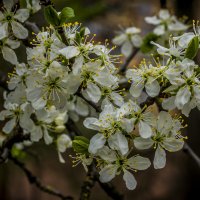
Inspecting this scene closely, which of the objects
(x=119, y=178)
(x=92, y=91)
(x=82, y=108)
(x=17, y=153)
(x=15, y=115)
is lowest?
(x=119, y=178)

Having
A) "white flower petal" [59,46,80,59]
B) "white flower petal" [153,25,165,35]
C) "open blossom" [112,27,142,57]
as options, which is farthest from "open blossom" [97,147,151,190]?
"open blossom" [112,27,142,57]

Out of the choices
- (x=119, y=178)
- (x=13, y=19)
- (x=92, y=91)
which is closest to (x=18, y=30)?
(x=13, y=19)

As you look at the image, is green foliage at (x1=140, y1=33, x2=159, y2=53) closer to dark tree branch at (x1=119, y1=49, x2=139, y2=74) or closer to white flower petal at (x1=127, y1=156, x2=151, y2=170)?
dark tree branch at (x1=119, y1=49, x2=139, y2=74)

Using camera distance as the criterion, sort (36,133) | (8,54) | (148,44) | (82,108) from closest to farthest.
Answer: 1. (8,54)
2. (36,133)
3. (82,108)
4. (148,44)

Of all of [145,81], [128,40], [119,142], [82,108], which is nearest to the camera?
[119,142]

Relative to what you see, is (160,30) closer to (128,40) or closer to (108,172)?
(128,40)

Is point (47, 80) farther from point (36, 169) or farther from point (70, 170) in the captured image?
point (70, 170)
